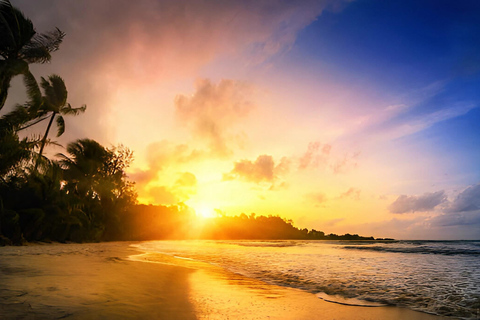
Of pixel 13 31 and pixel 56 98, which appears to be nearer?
pixel 13 31

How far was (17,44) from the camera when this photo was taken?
16297mm

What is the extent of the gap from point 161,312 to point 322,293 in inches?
143

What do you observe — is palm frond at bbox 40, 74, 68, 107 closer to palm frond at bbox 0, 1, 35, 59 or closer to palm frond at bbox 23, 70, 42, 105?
palm frond at bbox 23, 70, 42, 105

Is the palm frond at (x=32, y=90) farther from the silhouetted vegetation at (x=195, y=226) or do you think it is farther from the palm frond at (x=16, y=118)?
the silhouetted vegetation at (x=195, y=226)

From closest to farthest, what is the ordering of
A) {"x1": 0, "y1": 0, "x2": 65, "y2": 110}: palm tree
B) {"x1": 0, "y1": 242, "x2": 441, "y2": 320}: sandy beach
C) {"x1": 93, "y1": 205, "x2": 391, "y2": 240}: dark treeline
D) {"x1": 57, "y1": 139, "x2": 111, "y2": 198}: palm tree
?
{"x1": 0, "y1": 242, "x2": 441, "y2": 320}: sandy beach, {"x1": 0, "y1": 0, "x2": 65, "y2": 110}: palm tree, {"x1": 57, "y1": 139, "x2": 111, "y2": 198}: palm tree, {"x1": 93, "y1": 205, "x2": 391, "y2": 240}: dark treeline

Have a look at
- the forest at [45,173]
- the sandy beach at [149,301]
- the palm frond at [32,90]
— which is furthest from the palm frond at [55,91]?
the sandy beach at [149,301]

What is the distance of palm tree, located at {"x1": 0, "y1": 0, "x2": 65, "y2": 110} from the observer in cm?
1526

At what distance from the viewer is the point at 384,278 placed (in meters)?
7.96

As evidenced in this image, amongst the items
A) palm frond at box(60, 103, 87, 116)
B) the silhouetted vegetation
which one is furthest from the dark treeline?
palm frond at box(60, 103, 87, 116)

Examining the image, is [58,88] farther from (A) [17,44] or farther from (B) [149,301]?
(B) [149,301]

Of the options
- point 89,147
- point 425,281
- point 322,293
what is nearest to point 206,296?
point 322,293

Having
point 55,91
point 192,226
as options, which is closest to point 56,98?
point 55,91

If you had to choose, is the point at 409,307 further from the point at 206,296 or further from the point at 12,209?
Result: the point at 12,209

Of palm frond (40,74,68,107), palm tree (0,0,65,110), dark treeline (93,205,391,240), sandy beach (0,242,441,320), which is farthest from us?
dark treeline (93,205,391,240)
